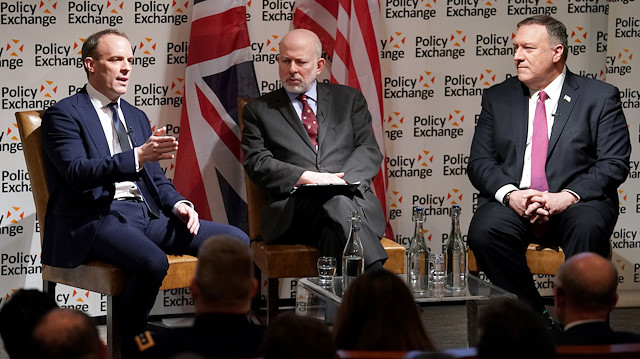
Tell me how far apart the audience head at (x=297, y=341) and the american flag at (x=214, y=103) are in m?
3.40

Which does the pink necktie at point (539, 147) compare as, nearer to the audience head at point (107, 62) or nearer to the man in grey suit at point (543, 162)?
the man in grey suit at point (543, 162)

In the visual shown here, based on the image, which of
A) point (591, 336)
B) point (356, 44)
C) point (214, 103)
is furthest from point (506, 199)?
point (591, 336)

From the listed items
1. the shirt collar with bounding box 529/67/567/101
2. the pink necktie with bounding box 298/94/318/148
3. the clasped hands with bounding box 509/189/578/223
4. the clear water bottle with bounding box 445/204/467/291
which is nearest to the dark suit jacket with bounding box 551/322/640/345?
the clear water bottle with bounding box 445/204/467/291

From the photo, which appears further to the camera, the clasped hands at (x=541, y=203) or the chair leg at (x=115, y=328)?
the clasped hands at (x=541, y=203)

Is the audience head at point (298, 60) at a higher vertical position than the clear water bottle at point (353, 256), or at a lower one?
higher

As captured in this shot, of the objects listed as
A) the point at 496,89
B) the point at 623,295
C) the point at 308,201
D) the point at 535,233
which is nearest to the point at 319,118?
the point at 308,201

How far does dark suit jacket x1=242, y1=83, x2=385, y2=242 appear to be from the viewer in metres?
4.98

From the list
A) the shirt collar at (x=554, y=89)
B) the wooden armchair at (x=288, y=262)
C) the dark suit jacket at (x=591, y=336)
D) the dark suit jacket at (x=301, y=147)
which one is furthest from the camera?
the shirt collar at (x=554, y=89)

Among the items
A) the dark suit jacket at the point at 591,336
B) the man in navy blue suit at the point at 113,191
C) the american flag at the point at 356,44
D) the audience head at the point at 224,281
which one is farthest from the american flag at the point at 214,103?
the dark suit jacket at the point at 591,336

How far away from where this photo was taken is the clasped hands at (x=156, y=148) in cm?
436

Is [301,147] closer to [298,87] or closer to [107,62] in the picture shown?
[298,87]

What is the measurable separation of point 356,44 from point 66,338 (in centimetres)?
372

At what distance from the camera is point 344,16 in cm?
562

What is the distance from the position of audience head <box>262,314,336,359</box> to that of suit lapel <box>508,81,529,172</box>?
3.15m
